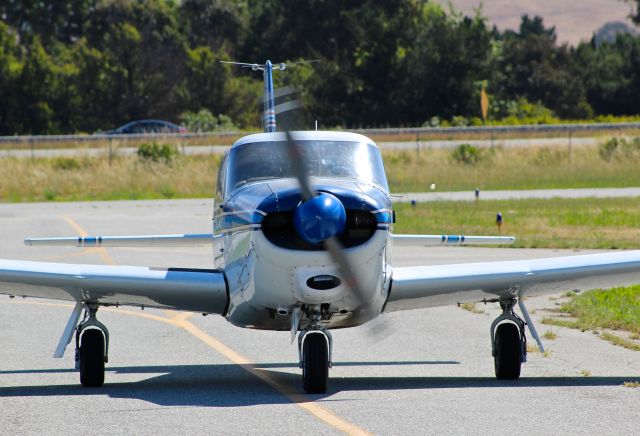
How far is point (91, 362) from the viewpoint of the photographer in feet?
34.5

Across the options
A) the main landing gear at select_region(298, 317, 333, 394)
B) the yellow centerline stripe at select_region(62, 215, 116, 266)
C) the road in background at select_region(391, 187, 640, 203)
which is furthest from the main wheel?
the road in background at select_region(391, 187, 640, 203)

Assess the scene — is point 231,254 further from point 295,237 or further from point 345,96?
point 345,96

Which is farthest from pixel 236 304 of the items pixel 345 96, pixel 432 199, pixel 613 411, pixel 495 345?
pixel 345 96

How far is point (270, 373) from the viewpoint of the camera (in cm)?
1119

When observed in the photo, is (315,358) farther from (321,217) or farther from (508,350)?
(508,350)

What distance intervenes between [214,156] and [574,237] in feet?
78.4

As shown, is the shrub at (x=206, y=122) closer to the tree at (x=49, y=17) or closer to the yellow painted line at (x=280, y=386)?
the tree at (x=49, y=17)

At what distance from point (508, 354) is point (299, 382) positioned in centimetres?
178

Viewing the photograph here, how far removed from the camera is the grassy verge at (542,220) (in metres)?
25.7

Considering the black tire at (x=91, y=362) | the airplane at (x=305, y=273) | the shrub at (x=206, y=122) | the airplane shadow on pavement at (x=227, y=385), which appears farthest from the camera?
the shrub at (x=206, y=122)

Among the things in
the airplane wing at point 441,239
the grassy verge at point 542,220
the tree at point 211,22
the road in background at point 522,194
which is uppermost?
the tree at point 211,22

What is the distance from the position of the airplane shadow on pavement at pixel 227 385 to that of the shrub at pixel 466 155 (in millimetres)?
36946

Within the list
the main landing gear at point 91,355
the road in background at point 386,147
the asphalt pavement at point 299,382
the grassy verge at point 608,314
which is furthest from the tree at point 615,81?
the main landing gear at point 91,355

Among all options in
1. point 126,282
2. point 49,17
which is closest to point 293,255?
point 126,282
